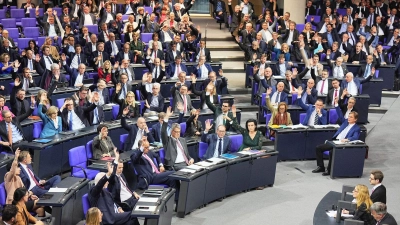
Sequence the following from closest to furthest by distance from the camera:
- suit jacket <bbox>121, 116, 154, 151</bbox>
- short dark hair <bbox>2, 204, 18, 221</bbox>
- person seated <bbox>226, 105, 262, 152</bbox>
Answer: short dark hair <bbox>2, 204, 18, 221</bbox> < suit jacket <bbox>121, 116, 154, 151</bbox> < person seated <bbox>226, 105, 262, 152</bbox>

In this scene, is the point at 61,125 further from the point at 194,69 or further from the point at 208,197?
the point at 194,69

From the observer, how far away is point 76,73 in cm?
1477

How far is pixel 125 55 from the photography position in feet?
52.5

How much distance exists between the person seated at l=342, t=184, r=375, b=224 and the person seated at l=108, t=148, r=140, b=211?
282cm

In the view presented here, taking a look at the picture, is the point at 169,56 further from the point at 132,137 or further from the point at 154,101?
the point at 132,137

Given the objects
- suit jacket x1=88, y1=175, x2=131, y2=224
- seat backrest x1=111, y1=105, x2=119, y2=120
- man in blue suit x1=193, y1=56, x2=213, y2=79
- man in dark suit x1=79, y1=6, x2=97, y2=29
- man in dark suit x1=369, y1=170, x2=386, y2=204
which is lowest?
suit jacket x1=88, y1=175, x2=131, y2=224

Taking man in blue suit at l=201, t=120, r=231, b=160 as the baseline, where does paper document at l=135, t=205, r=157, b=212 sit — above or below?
below

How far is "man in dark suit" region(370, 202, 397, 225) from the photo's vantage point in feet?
26.2

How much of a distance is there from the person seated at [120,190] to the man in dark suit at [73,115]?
2991 mm

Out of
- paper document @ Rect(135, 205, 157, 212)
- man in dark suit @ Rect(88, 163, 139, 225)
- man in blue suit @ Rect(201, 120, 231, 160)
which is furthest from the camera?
man in blue suit @ Rect(201, 120, 231, 160)

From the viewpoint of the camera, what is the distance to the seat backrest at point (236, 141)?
11797 mm

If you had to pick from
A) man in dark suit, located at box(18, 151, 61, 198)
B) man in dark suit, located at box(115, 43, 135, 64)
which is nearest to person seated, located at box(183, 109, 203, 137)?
man in dark suit, located at box(18, 151, 61, 198)

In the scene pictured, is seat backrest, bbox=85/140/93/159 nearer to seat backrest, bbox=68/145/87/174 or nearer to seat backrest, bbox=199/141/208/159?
seat backrest, bbox=68/145/87/174

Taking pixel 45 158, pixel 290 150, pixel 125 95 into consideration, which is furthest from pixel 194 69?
pixel 45 158
